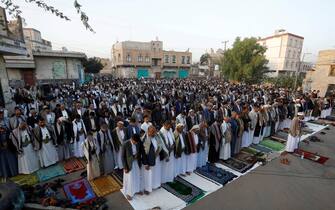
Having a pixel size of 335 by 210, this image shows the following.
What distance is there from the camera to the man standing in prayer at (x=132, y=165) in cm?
406

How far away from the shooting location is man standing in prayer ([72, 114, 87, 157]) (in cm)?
598

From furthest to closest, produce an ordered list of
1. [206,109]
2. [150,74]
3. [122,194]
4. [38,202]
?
[150,74] → [206,109] → [122,194] → [38,202]

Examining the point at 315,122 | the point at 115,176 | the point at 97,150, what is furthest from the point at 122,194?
the point at 315,122

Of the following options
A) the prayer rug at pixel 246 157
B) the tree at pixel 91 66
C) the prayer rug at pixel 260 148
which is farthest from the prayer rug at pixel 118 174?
the tree at pixel 91 66

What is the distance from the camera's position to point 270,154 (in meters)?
6.85

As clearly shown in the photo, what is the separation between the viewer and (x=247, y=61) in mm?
28203

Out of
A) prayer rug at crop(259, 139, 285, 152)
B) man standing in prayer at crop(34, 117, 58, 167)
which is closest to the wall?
man standing in prayer at crop(34, 117, 58, 167)

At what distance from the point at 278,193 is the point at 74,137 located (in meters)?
6.04

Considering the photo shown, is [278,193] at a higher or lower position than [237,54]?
lower

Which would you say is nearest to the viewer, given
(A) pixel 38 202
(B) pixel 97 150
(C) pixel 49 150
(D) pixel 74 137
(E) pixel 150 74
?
(A) pixel 38 202

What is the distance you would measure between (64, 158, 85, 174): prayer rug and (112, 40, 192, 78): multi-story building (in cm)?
3327

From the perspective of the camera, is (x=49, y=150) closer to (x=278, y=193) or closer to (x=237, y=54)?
(x=278, y=193)

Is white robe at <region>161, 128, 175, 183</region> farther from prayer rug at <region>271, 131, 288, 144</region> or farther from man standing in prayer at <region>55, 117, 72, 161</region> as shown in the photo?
prayer rug at <region>271, 131, 288, 144</region>

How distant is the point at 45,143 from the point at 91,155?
1.69 meters
